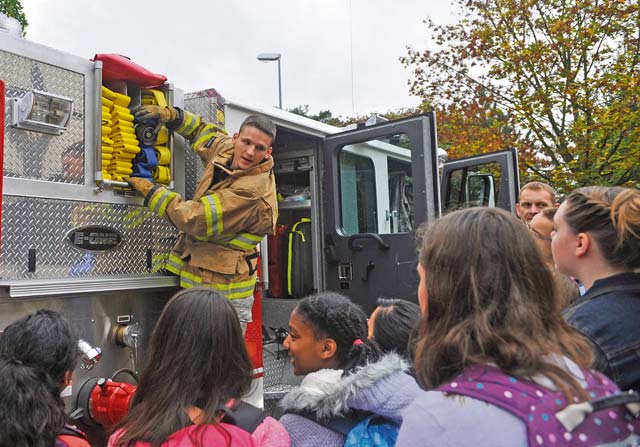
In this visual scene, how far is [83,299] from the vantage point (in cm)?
293

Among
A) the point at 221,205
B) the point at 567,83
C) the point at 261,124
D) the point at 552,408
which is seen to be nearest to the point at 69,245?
the point at 221,205

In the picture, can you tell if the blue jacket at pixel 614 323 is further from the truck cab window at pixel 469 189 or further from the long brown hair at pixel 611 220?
the truck cab window at pixel 469 189

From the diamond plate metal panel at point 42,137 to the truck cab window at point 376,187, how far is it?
2173mm

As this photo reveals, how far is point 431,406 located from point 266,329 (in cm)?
374

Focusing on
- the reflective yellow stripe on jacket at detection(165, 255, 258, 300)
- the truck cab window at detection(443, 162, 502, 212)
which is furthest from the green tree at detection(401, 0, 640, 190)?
the reflective yellow stripe on jacket at detection(165, 255, 258, 300)

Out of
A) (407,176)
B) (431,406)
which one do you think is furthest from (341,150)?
(431,406)

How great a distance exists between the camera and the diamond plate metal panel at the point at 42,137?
107 inches

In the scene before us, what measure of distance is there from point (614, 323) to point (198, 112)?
8.85ft

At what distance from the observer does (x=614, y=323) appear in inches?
63.8

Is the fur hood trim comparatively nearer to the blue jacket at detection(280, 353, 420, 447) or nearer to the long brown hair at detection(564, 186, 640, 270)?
the blue jacket at detection(280, 353, 420, 447)

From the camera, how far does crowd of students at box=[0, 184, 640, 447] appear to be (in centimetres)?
107

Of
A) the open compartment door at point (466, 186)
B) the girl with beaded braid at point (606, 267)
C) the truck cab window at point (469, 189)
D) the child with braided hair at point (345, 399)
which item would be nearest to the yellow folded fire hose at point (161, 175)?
the child with braided hair at point (345, 399)

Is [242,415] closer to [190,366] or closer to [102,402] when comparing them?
[190,366]

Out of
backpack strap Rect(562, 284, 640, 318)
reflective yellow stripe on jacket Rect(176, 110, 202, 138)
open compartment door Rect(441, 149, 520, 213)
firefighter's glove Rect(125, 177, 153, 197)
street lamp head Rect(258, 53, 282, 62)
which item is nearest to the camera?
backpack strap Rect(562, 284, 640, 318)
